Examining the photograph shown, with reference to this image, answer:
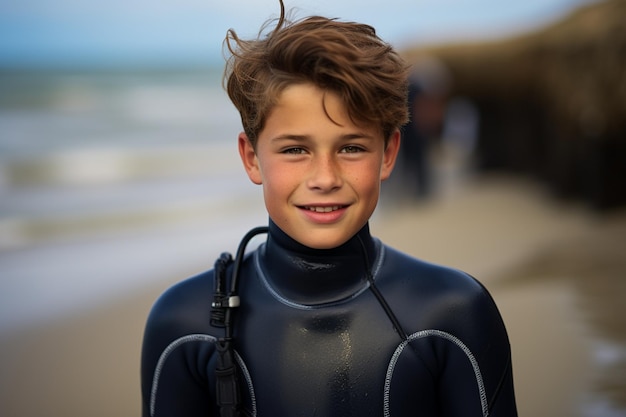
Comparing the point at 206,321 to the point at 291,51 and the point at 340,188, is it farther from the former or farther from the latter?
the point at 291,51

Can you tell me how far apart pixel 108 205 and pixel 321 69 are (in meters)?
7.73

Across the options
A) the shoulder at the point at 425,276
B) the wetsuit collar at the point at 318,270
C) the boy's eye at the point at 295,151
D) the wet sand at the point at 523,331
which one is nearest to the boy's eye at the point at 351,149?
the boy's eye at the point at 295,151

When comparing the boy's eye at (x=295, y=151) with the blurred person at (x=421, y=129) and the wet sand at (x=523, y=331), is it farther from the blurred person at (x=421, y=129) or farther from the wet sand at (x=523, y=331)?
the blurred person at (x=421, y=129)

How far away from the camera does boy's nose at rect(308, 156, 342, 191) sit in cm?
191

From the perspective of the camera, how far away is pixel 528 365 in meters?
3.79

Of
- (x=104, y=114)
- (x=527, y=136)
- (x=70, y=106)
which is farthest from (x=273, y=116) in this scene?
(x=70, y=106)

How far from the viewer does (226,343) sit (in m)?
1.99

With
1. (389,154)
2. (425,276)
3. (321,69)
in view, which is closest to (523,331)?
(425,276)

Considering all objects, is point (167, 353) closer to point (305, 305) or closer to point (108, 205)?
point (305, 305)

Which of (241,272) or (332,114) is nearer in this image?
(332,114)

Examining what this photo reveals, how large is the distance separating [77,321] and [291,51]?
12.5 ft

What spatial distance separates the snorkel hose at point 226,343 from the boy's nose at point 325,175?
0.38 meters

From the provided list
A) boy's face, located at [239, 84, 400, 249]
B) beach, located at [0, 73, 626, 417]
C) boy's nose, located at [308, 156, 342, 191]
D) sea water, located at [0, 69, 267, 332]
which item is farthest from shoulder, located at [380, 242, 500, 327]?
sea water, located at [0, 69, 267, 332]

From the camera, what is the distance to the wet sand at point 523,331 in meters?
3.61
